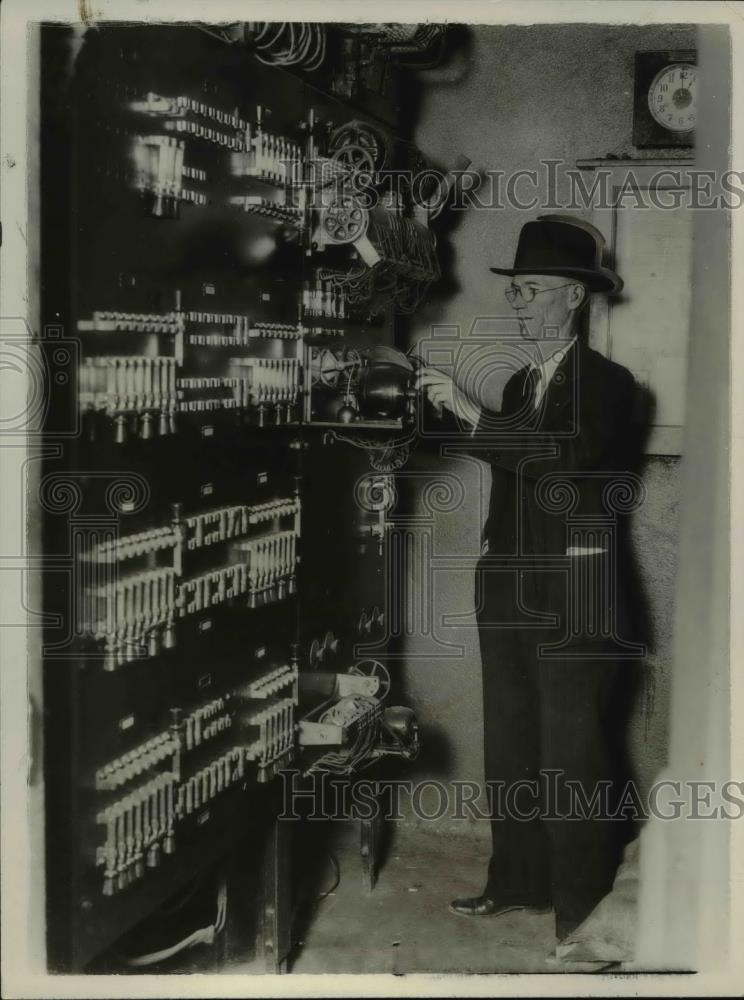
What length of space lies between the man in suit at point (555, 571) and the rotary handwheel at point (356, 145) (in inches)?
21.6

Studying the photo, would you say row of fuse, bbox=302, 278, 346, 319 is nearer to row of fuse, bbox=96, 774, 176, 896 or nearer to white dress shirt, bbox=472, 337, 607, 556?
white dress shirt, bbox=472, 337, 607, 556

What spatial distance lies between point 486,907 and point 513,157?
7.79ft

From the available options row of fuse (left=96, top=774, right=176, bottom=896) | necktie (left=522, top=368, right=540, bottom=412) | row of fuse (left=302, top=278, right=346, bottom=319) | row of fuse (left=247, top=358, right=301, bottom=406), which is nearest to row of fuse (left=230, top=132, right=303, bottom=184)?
row of fuse (left=302, top=278, right=346, bottom=319)

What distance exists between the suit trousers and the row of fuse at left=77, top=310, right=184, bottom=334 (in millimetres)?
1578

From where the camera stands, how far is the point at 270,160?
2.65 meters

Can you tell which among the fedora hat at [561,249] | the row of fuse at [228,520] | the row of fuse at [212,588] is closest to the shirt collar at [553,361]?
the fedora hat at [561,249]

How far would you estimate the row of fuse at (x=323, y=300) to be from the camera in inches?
117

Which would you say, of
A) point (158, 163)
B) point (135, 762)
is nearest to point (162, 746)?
point (135, 762)

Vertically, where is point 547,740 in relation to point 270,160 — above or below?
below

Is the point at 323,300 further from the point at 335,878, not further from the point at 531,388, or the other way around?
the point at 335,878

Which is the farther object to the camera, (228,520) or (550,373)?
(550,373)

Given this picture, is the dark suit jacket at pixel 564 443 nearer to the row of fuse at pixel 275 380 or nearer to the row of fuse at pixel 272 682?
the row of fuse at pixel 275 380

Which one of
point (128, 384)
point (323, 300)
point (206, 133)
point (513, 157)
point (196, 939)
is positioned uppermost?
point (513, 157)

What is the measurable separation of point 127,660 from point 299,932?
4.56ft
